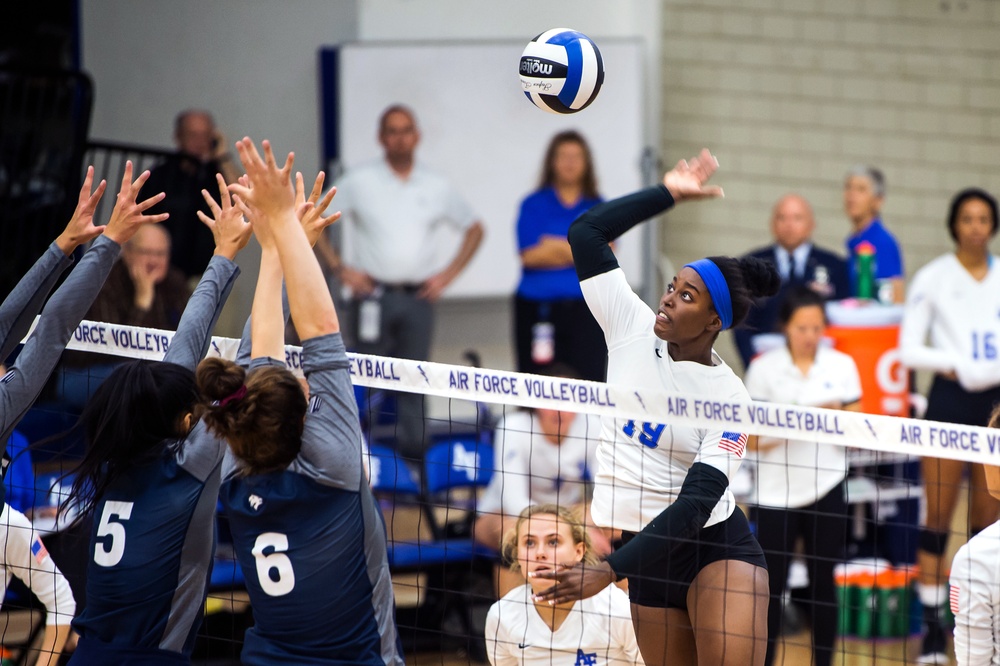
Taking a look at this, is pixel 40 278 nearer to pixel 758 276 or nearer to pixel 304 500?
pixel 304 500

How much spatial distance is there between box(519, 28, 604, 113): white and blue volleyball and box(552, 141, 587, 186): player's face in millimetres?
3921

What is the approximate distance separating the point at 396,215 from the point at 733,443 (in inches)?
215

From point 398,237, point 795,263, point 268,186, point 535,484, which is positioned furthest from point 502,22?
point 268,186

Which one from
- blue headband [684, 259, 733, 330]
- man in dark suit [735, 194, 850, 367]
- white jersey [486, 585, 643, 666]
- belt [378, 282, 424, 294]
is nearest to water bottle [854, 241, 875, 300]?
man in dark suit [735, 194, 850, 367]

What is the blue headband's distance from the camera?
3811 millimetres

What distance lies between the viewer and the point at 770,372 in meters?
6.55

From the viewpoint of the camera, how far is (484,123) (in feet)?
30.7

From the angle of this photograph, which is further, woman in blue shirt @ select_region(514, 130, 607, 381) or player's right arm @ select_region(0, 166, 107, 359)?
woman in blue shirt @ select_region(514, 130, 607, 381)

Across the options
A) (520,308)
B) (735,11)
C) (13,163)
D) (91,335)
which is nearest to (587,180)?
(520,308)

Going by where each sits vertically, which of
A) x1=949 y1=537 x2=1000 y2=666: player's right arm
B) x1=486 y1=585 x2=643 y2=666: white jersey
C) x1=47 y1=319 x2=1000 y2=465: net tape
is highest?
x1=47 y1=319 x2=1000 y2=465: net tape

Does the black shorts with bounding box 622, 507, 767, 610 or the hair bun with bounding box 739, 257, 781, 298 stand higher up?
the hair bun with bounding box 739, 257, 781, 298

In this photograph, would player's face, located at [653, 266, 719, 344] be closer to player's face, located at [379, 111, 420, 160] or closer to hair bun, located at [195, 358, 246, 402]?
hair bun, located at [195, 358, 246, 402]

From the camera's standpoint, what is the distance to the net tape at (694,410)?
3590 mm

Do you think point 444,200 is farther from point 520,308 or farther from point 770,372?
point 770,372
